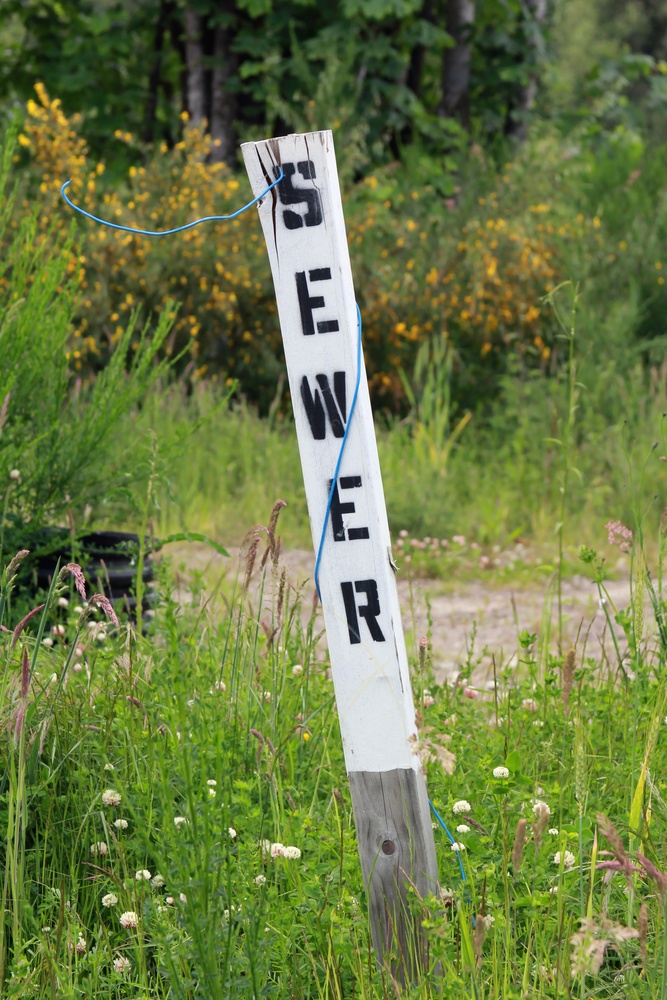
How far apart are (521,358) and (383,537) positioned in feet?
20.6

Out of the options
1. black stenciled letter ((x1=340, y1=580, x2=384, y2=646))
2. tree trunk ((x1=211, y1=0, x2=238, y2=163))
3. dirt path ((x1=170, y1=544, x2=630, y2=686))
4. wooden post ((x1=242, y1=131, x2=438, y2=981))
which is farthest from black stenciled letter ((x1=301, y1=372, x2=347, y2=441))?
tree trunk ((x1=211, y1=0, x2=238, y2=163))

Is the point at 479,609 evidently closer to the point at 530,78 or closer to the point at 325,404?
the point at 325,404

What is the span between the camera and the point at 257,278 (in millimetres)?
8344

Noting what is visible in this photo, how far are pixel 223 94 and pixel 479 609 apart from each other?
7640 mm

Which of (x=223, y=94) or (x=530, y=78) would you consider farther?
(x=530, y=78)

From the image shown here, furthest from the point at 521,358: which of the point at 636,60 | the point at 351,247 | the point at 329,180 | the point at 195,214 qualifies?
the point at 636,60

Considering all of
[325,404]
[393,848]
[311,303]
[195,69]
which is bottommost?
[393,848]

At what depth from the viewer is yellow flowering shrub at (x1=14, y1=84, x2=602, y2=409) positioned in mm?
7973

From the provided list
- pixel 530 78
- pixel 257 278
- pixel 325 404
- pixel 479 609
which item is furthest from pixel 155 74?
pixel 325 404

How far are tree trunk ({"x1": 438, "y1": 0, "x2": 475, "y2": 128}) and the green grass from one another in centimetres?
1015

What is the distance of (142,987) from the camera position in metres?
1.81

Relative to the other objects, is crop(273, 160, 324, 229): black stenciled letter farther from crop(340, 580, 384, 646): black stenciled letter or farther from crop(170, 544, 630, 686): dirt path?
crop(170, 544, 630, 686): dirt path

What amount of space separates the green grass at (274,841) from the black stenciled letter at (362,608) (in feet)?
0.91

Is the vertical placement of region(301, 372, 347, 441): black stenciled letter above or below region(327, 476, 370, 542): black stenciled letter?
above
